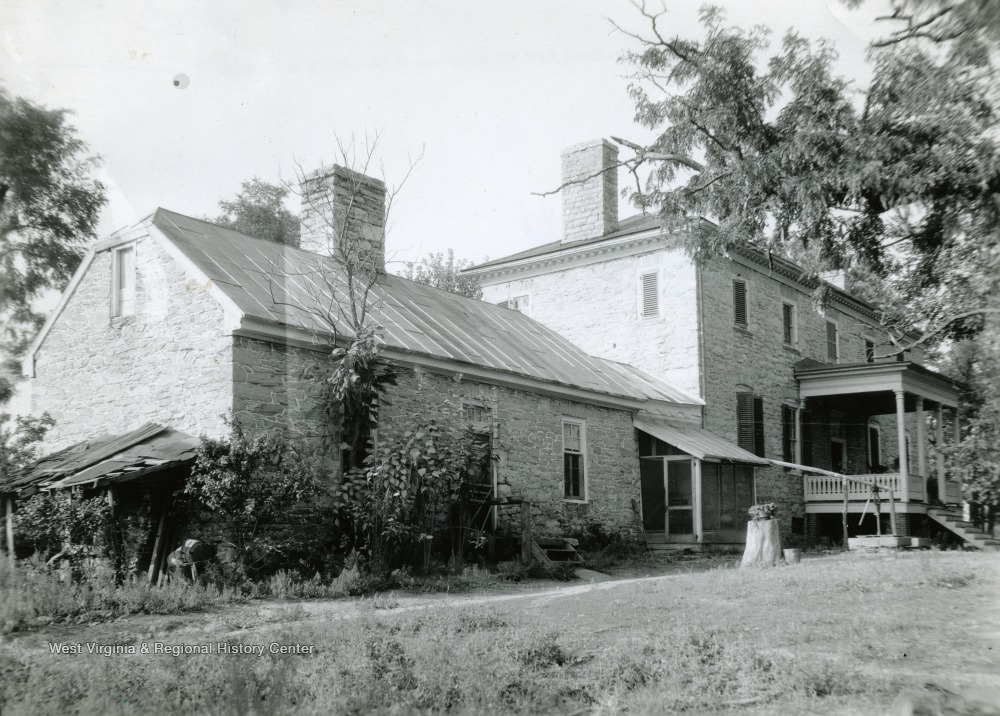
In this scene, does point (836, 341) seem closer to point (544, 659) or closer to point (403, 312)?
point (403, 312)

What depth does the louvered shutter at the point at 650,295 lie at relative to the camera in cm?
2183

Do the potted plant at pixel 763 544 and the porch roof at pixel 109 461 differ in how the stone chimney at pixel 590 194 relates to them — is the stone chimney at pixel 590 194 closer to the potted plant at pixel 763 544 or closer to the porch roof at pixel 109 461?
the potted plant at pixel 763 544

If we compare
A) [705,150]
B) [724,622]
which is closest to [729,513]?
[705,150]

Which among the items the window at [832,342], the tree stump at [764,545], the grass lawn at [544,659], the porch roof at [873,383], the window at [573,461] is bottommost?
the grass lawn at [544,659]

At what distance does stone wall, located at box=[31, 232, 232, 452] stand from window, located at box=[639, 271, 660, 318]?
472 inches

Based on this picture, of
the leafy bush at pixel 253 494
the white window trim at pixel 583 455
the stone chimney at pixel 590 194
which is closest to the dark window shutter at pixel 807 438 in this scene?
the stone chimney at pixel 590 194

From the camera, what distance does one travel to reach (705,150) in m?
12.6

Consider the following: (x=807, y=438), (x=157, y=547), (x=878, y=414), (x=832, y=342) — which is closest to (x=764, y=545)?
(x=157, y=547)

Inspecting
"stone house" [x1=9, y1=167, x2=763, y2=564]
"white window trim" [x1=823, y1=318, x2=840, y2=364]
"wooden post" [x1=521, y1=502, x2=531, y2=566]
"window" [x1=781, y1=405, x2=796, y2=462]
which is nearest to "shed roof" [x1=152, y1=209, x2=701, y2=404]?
"stone house" [x1=9, y1=167, x2=763, y2=564]

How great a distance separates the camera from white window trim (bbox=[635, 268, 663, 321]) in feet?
71.4

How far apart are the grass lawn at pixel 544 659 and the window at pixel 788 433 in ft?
46.7

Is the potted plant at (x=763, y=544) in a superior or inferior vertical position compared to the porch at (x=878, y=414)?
inferior

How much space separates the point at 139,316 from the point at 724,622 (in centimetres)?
915

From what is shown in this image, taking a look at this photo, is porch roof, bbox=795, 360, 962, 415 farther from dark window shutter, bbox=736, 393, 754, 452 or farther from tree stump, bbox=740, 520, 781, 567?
tree stump, bbox=740, 520, 781, 567
